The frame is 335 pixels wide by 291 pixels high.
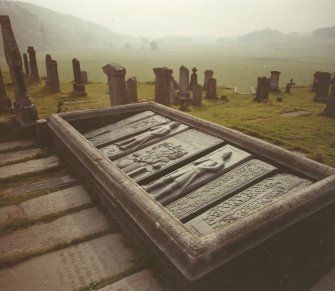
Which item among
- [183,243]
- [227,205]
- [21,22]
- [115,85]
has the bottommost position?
[227,205]

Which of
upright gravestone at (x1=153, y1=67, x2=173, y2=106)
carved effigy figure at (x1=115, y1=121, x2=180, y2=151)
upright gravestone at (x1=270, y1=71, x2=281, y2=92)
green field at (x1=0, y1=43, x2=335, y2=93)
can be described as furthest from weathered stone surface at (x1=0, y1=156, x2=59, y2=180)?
green field at (x1=0, y1=43, x2=335, y2=93)

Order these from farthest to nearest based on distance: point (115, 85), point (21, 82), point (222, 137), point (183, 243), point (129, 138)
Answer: point (115, 85)
point (21, 82)
point (129, 138)
point (222, 137)
point (183, 243)

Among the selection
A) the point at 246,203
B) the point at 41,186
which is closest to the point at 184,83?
the point at 41,186

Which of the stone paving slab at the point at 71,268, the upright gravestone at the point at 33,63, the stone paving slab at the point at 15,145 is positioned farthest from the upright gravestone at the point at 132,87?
the stone paving slab at the point at 71,268

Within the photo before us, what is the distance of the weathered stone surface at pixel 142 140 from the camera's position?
518cm

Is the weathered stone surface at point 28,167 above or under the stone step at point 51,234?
above

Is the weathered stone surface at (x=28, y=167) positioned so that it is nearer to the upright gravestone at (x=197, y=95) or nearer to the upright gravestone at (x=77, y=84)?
the upright gravestone at (x=77, y=84)

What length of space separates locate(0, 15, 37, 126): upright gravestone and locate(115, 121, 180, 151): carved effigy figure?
102 inches

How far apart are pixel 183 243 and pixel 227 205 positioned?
1.22 meters

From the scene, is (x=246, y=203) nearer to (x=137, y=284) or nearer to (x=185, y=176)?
(x=185, y=176)

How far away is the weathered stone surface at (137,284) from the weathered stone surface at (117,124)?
12.2 feet

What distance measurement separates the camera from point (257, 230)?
2645mm

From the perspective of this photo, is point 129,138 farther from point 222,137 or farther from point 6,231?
point 6,231

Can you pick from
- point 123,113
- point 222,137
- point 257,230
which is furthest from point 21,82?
point 257,230
